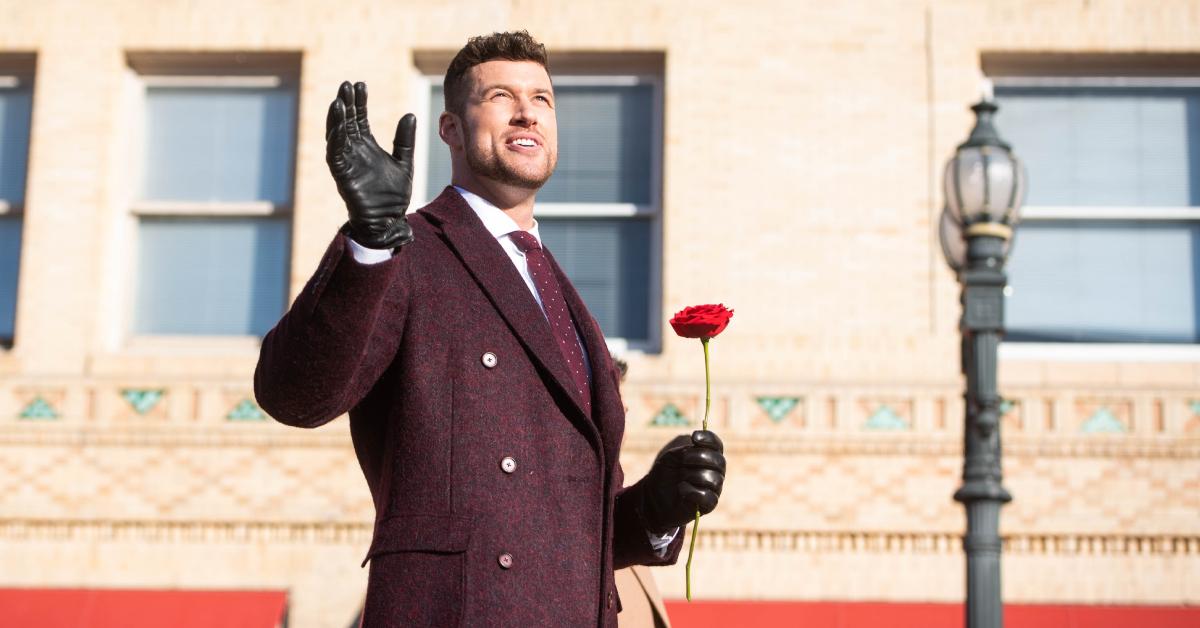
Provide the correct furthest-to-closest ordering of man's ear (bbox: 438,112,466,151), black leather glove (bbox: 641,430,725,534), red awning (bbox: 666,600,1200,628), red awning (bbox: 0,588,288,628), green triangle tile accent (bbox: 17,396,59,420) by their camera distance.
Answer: green triangle tile accent (bbox: 17,396,59,420) → red awning (bbox: 0,588,288,628) → red awning (bbox: 666,600,1200,628) → man's ear (bbox: 438,112,466,151) → black leather glove (bbox: 641,430,725,534)

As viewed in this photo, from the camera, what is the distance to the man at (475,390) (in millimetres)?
3102

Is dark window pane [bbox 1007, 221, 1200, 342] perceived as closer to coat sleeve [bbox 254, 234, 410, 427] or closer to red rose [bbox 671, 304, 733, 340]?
red rose [bbox 671, 304, 733, 340]

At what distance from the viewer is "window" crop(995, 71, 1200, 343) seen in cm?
980

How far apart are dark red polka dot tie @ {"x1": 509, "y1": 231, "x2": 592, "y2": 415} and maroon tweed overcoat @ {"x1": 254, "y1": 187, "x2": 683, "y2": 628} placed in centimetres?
5

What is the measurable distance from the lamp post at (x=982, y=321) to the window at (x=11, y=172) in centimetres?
578

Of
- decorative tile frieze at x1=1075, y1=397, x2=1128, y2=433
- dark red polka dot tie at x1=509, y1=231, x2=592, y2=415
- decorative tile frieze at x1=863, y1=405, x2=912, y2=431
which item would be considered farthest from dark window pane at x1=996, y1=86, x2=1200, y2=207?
dark red polka dot tie at x1=509, y1=231, x2=592, y2=415

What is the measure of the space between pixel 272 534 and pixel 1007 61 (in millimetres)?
5204

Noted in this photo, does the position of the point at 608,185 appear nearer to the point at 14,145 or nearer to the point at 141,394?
the point at 141,394

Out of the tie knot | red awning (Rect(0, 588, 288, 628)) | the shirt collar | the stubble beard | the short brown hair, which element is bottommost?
red awning (Rect(0, 588, 288, 628))

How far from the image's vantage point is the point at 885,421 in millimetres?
9328

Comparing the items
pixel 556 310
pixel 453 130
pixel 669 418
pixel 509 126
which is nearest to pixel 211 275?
pixel 669 418

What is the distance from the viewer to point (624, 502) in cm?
366

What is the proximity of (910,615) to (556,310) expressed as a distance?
6.02 m

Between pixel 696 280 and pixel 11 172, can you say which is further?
pixel 11 172
